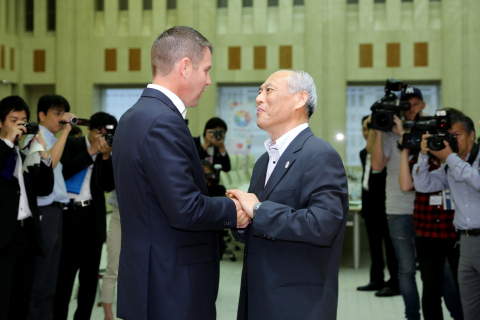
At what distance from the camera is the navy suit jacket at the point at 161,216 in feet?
5.89

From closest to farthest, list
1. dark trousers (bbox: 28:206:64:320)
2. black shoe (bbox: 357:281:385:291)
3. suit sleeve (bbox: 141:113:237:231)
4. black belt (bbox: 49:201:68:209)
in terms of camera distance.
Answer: suit sleeve (bbox: 141:113:237:231) → dark trousers (bbox: 28:206:64:320) → black belt (bbox: 49:201:68:209) → black shoe (bbox: 357:281:385:291)

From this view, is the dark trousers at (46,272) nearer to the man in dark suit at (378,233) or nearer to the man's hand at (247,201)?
the man's hand at (247,201)

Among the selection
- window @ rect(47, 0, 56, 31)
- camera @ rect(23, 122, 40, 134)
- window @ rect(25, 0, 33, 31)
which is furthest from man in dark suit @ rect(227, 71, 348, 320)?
window @ rect(25, 0, 33, 31)

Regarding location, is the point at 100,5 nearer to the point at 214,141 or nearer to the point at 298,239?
the point at 214,141

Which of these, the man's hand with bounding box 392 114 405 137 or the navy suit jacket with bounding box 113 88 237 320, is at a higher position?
the man's hand with bounding box 392 114 405 137

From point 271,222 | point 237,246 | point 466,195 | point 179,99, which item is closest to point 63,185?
point 179,99

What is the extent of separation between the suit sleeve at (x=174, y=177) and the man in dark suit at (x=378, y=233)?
3.74 metres

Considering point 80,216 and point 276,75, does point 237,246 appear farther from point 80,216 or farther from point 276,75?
point 276,75

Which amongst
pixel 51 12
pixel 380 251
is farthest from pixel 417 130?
pixel 51 12

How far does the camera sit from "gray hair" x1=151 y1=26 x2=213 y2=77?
6.53 feet

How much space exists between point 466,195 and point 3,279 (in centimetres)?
299

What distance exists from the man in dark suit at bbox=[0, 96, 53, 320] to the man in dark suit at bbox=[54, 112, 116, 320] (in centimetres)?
39

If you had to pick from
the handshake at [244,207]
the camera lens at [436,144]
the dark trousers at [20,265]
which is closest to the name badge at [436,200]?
the camera lens at [436,144]

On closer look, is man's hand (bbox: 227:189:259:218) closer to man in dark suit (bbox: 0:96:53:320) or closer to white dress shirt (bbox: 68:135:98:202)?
man in dark suit (bbox: 0:96:53:320)
